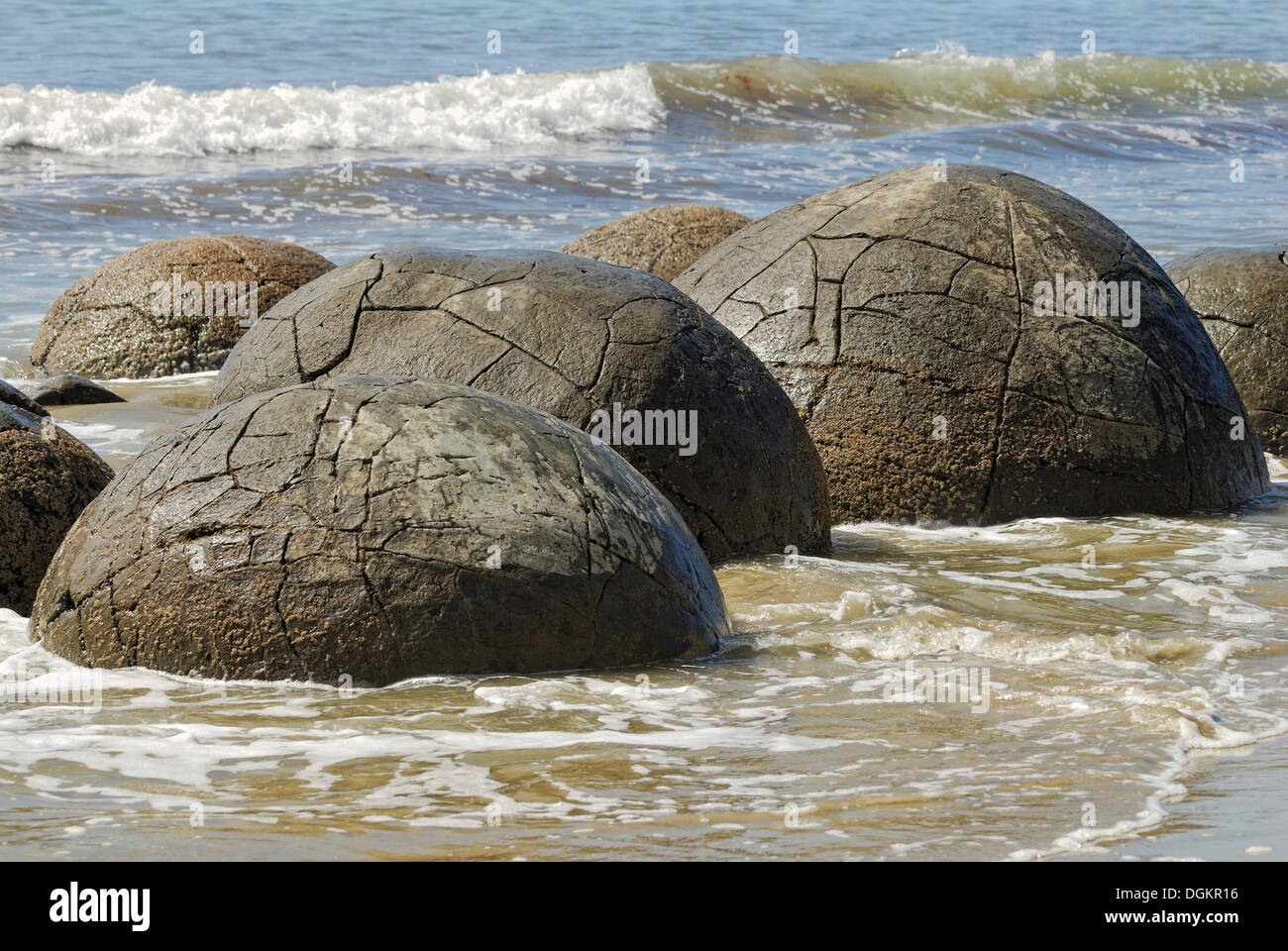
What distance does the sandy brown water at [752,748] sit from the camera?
3279mm

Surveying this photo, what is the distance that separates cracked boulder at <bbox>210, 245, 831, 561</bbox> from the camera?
5477mm

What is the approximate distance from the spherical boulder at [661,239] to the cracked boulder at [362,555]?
5.42 metres

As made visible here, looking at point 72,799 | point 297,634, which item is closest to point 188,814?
point 72,799

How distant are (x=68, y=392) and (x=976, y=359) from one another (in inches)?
213

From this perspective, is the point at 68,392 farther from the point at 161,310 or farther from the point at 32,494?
the point at 32,494

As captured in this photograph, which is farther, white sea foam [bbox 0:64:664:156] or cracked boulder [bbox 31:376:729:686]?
white sea foam [bbox 0:64:664:156]

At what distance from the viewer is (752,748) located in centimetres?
394

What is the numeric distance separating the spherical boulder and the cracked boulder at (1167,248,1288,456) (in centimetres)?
306
